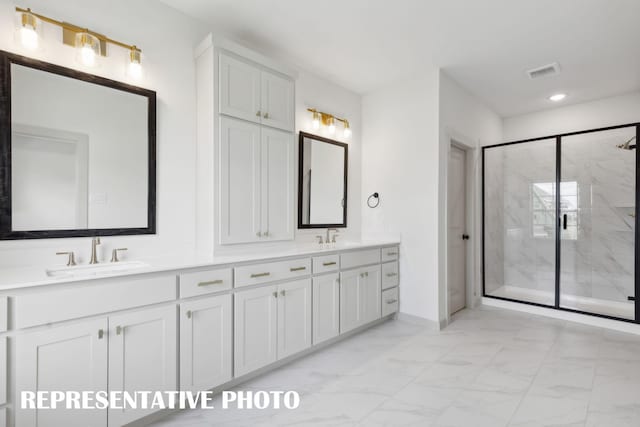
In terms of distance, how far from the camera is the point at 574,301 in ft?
12.8

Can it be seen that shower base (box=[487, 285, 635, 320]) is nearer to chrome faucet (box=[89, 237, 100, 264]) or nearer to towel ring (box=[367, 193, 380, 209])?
towel ring (box=[367, 193, 380, 209])

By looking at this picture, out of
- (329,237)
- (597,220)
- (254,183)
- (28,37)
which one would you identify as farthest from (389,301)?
(28,37)

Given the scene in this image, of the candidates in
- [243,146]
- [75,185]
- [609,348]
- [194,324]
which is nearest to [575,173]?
→ [609,348]

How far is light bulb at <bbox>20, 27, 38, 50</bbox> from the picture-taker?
67.4 inches

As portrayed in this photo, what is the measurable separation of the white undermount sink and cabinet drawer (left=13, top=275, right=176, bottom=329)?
0.27 ft

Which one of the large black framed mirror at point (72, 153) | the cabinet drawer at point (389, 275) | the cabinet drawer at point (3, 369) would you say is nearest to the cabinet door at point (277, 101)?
the large black framed mirror at point (72, 153)

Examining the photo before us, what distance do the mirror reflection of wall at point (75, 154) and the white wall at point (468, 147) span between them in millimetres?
2756

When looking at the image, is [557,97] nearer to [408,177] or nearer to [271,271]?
[408,177]

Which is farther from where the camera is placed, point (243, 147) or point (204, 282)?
point (243, 147)

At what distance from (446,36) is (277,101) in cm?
153

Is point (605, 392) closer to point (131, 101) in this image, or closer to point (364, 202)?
point (364, 202)

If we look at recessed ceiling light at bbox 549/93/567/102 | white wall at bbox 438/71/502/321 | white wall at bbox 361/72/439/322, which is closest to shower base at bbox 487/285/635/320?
white wall at bbox 438/71/502/321

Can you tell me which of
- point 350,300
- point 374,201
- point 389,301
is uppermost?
point 374,201

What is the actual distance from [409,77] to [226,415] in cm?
348
